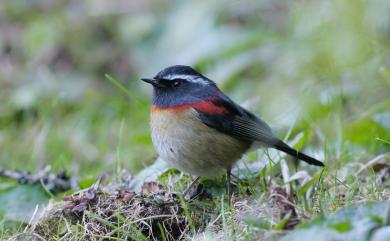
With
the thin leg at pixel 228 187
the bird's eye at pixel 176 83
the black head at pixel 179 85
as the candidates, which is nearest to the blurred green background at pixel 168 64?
the black head at pixel 179 85

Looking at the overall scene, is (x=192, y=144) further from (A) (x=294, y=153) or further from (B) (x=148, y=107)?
(B) (x=148, y=107)

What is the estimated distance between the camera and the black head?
5746mm

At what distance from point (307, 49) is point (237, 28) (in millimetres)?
1458

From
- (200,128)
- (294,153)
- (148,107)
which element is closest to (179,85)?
(200,128)

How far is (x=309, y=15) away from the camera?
911 centimetres

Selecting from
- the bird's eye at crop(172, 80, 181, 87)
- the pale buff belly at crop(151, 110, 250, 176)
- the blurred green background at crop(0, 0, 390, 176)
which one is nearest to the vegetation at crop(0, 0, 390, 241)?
the blurred green background at crop(0, 0, 390, 176)

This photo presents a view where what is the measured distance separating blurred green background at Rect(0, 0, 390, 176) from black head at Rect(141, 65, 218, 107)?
24 centimetres

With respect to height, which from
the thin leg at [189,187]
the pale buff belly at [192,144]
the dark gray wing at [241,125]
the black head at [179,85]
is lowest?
the thin leg at [189,187]

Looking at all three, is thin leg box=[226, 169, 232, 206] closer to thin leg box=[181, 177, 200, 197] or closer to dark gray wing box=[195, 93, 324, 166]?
thin leg box=[181, 177, 200, 197]

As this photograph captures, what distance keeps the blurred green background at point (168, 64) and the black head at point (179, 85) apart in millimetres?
245

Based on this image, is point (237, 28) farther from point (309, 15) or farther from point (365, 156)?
point (365, 156)

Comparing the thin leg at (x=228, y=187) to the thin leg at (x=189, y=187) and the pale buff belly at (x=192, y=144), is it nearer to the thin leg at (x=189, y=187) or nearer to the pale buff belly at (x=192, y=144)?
the pale buff belly at (x=192, y=144)

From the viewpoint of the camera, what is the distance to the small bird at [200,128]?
17.1 feet

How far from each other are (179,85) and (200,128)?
607 millimetres
